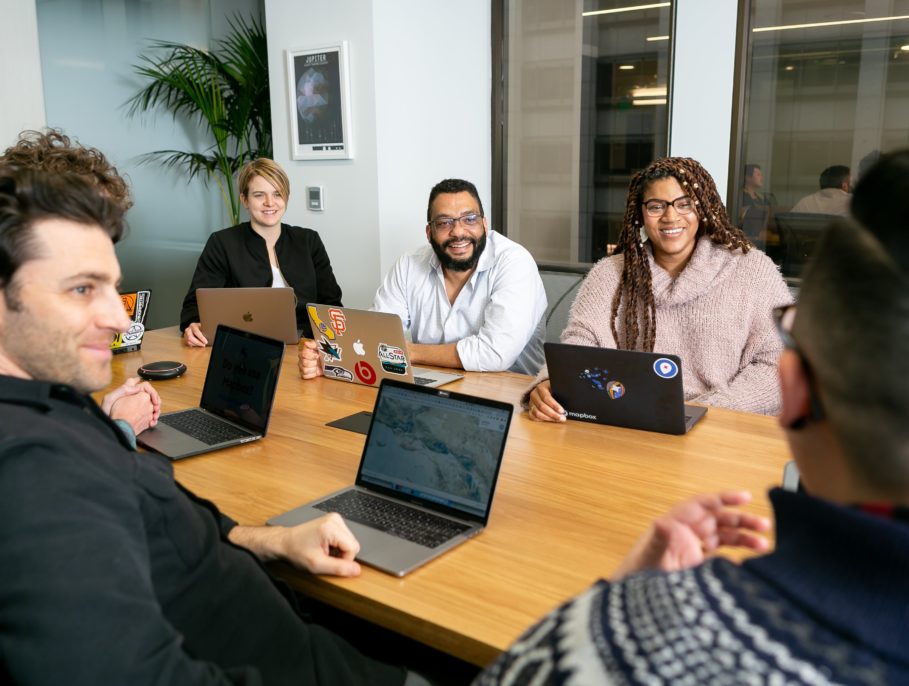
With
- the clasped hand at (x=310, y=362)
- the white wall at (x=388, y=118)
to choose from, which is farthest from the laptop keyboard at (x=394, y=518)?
the white wall at (x=388, y=118)

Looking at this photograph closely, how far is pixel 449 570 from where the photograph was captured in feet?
4.30

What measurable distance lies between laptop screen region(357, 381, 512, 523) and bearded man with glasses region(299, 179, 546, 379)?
1134 millimetres

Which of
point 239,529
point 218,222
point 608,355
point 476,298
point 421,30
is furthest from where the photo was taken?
point 218,222

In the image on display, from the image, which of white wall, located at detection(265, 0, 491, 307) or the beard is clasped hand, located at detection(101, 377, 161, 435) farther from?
white wall, located at detection(265, 0, 491, 307)

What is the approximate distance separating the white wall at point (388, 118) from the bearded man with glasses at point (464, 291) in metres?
1.10

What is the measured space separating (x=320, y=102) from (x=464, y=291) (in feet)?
5.77

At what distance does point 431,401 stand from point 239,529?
0.41 m

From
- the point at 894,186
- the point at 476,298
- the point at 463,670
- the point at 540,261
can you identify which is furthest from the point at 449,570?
the point at 540,261

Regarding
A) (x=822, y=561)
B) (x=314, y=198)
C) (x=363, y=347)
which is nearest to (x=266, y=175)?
(x=314, y=198)

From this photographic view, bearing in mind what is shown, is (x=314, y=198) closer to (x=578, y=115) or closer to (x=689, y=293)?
(x=578, y=115)

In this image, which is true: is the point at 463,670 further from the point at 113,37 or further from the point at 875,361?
the point at 113,37

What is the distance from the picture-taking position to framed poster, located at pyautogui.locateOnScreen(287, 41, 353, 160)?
415 centimetres

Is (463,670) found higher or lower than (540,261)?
lower

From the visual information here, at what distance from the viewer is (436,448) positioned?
4.91 feet
